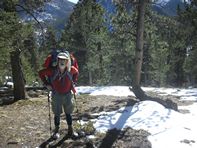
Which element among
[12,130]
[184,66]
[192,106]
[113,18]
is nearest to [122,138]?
[12,130]

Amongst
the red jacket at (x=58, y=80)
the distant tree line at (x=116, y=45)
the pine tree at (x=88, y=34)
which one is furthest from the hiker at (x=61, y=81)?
the pine tree at (x=88, y=34)

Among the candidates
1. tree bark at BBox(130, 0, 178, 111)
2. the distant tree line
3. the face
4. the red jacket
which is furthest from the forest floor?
the distant tree line

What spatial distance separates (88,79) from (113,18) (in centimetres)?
3539

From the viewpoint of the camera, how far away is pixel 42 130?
11.8m

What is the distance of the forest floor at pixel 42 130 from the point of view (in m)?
10.5

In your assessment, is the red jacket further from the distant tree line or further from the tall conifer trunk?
the tall conifer trunk

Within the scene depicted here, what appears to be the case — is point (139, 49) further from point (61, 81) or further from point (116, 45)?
point (116, 45)

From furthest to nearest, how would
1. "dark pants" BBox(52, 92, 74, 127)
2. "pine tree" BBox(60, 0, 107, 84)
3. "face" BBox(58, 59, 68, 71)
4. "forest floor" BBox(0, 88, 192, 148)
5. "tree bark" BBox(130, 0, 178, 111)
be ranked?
"pine tree" BBox(60, 0, 107, 84), "tree bark" BBox(130, 0, 178, 111), "forest floor" BBox(0, 88, 192, 148), "dark pants" BBox(52, 92, 74, 127), "face" BBox(58, 59, 68, 71)

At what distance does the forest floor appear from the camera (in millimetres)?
10531

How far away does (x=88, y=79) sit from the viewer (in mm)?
55281

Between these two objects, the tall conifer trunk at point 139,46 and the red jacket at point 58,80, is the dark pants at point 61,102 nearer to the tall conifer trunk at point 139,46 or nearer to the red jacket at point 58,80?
the red jacket at point 58,80

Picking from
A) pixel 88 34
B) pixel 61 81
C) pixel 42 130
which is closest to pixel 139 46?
pixel 42 130

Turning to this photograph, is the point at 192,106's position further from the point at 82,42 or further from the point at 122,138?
the point at 82,42

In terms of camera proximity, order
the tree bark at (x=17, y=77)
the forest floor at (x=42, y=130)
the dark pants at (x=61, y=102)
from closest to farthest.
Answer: the dark pants at (x=61, y=102) < the forest floor at (x=42, y=130) < the tree bark at (x=17, y=77)
